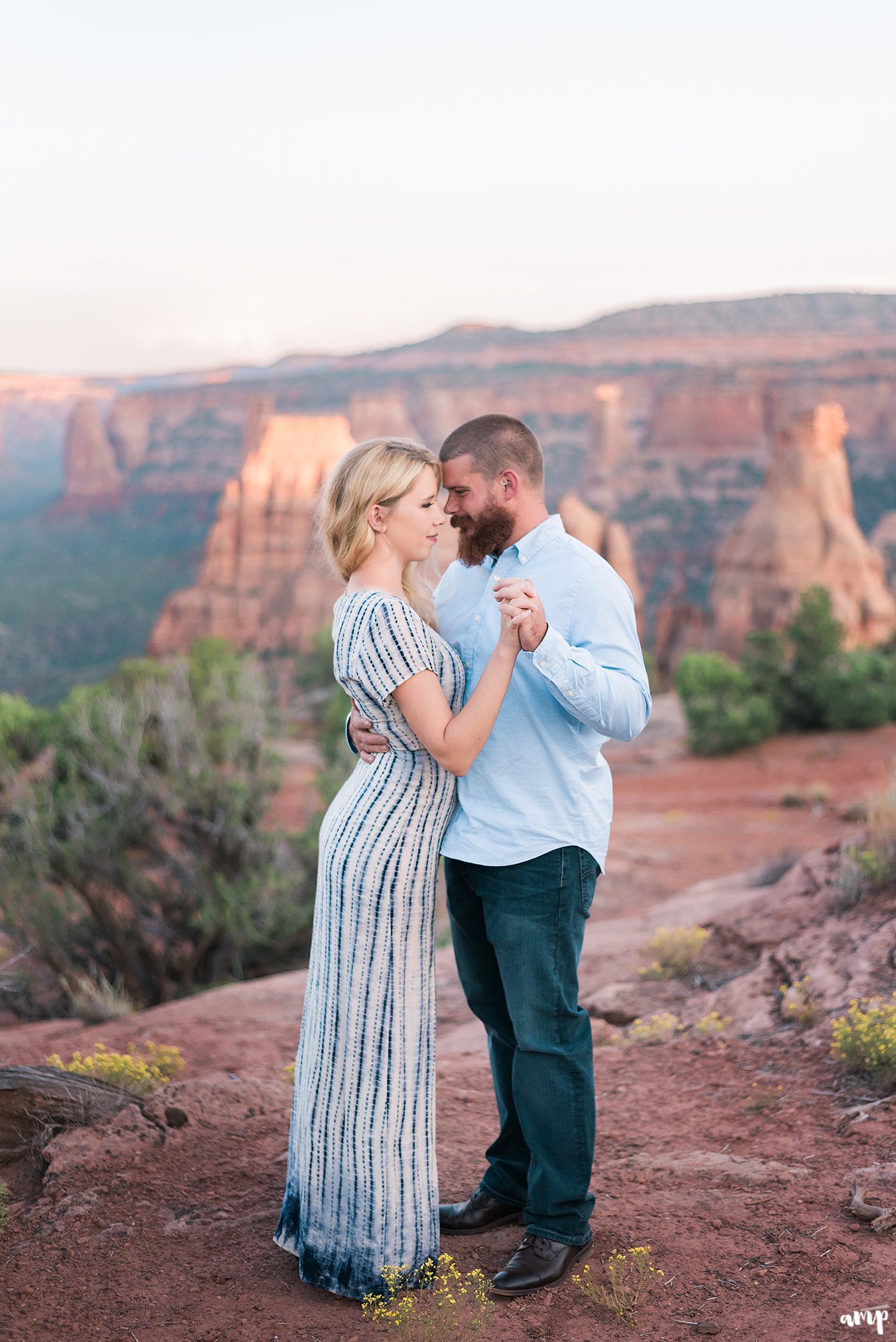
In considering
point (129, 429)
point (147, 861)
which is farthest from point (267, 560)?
point (129, 429)

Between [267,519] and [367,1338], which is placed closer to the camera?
[367,1338]

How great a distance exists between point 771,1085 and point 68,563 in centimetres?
7254

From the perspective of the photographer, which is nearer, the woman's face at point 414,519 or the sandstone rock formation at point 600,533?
the woman's face at point 414,519

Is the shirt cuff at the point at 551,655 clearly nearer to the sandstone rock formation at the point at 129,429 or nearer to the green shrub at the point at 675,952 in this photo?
the green shrub at the point at 675,952

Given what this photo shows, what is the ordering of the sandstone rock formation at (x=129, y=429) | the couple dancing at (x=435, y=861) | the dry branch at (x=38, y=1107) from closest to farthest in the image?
the couple dancing at (x=435, y=861) < the dry branch at (x=38, y=1107) < the sandstone rock formation at (x=129, y=429)

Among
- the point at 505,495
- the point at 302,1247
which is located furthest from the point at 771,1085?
the point at 505,495

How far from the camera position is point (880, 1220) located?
2924 mm

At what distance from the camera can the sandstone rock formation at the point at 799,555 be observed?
31828mm

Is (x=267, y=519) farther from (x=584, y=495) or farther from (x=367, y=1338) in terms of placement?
(x=367, y=1338)

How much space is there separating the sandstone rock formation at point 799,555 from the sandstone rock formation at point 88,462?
7459cm

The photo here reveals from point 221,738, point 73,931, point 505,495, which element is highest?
point 505,495

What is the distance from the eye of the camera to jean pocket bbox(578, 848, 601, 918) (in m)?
2.81

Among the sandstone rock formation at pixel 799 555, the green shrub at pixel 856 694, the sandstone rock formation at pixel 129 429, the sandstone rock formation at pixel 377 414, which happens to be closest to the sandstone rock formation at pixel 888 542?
the sandstone rock formation at pixel 799 555

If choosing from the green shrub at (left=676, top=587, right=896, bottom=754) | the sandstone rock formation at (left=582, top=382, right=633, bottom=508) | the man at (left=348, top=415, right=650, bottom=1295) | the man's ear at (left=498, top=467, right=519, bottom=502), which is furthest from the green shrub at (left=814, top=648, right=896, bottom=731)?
the sandstone rock formation at (left=582, top=382, right=633, bottom=508)
